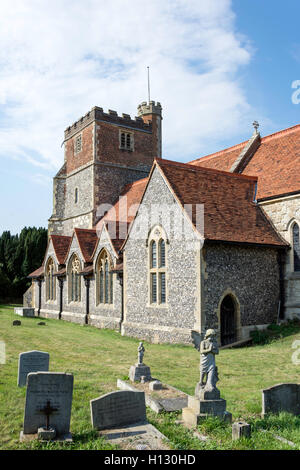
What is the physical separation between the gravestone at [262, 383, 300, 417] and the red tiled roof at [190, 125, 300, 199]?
37.9 feet

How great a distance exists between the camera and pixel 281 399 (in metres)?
7.52

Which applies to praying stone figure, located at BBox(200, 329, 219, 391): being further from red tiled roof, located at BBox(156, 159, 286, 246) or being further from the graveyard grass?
red tiled roof, located at BBox(156, 159, 286, 246)

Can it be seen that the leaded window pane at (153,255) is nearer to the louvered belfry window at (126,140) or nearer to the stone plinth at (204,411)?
the stone plinth at (204,411)

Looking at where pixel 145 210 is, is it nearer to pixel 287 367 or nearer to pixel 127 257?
pixel 127 257

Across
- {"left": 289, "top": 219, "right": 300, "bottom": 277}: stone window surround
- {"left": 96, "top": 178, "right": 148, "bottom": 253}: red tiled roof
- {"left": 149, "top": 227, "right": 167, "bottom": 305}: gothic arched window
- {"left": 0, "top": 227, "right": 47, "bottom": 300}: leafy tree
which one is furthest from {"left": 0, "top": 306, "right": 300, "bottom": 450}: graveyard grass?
{"left": 0, "top": 227, "right": 47, "bottom": 300}: leafy tree

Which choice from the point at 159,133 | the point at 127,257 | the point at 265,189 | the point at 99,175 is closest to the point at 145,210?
the point at 127,257

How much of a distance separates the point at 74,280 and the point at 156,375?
1545 cm

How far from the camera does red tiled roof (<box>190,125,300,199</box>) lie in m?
18.7

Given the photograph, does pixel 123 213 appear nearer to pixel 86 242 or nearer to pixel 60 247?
pixel 86 242

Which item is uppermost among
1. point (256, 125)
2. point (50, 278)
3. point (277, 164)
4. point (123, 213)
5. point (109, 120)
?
point (109, 120)

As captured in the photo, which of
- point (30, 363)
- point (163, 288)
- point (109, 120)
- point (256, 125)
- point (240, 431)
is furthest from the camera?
point (109, 120)

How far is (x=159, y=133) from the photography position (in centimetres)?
3378

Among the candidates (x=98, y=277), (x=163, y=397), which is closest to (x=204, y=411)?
(x=163, y=397)

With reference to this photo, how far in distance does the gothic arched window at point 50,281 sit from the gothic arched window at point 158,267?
12.4 meters
